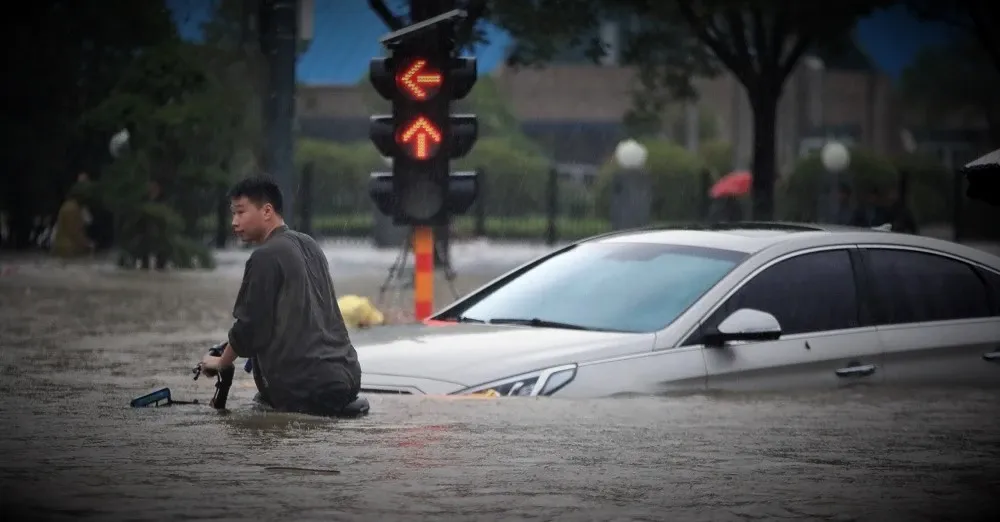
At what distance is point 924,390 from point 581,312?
1878 millimetres

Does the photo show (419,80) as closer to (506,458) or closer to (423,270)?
(423,270)

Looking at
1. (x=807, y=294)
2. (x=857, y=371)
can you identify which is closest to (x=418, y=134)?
(x=807, y=294)

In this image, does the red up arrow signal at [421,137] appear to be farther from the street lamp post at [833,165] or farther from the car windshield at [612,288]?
the street lamp post at [833,165]

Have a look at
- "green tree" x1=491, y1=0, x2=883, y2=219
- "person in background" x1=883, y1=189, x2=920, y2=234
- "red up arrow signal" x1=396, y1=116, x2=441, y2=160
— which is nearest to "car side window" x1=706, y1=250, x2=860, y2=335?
"red up arrow signal" x1=396, y1=116, x2=441, y2=160

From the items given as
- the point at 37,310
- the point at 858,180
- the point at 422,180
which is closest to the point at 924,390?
the point at 422,180

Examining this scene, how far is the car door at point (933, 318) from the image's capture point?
427 inches

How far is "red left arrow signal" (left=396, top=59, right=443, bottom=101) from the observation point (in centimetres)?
1457

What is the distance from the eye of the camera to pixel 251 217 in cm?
946

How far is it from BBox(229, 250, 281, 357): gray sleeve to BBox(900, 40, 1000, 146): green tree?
5843 cm

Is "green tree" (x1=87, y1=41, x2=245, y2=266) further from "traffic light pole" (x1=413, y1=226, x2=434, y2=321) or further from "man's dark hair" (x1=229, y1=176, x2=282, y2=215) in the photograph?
"man's dark hair" (x1=229, y1=176, x2=282, y2=215)

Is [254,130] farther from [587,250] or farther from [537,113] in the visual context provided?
[537,113]

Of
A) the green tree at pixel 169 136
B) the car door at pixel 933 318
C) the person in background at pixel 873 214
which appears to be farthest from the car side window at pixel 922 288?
the green tree at pixel 169 136

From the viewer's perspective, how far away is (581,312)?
10.7 meters

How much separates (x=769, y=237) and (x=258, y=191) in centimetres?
302
